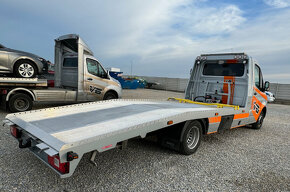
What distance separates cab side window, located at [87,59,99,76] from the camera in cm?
801

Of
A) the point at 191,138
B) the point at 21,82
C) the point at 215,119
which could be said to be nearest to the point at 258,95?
the point at 215,119

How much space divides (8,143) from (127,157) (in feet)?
8.51

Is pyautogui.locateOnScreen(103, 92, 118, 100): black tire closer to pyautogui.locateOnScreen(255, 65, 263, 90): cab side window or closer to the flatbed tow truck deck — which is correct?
the flatbed tow truck deck

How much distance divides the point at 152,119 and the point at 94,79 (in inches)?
222

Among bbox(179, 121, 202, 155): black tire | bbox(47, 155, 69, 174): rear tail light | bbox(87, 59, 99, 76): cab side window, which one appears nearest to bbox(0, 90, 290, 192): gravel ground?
bbox(179, 121, 202, 155): black tire

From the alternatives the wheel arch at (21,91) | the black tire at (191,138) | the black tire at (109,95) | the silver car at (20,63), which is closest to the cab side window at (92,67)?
the black tire at (109,95)

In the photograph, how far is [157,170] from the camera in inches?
130

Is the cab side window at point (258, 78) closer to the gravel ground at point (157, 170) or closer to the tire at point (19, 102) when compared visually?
the gravel ground at point (157, 170)

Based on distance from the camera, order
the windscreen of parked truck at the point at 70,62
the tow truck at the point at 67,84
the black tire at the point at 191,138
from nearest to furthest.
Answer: the black tire at the point at 191,138 < the tow truck at the point at 67,84 < the windscreen of parked truck at the point at 70,62

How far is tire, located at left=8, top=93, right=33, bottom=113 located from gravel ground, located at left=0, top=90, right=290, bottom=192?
2.46 metres

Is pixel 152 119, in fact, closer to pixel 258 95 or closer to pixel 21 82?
pixel 258 95

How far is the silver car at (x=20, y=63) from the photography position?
689cm

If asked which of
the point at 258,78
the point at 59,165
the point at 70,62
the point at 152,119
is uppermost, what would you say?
the point at 70,62

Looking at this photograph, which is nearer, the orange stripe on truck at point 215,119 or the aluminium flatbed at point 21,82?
the orange stripe on truck at point 215,119
